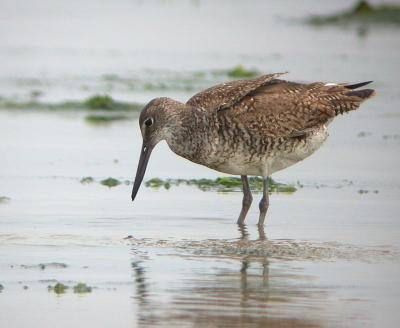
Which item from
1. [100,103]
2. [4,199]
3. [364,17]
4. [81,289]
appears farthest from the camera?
[364,17]

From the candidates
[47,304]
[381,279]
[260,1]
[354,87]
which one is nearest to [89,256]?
[47,304]

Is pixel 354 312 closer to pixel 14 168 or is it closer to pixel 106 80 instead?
pixel 14 168

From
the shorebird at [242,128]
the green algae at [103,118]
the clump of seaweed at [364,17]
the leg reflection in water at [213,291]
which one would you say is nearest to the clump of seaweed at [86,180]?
the shorebird at [242,128]

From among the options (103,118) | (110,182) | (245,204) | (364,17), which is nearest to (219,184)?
(110,182)

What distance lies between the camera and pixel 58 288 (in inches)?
344

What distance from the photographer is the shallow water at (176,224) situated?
844 cm

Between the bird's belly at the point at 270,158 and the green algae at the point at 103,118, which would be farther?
the green algae at the point at 103,118

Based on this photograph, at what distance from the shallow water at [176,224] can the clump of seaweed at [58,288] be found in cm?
6

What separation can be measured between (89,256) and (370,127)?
7770mm

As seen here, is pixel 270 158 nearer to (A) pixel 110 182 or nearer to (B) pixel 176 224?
(B) pixel 176 224

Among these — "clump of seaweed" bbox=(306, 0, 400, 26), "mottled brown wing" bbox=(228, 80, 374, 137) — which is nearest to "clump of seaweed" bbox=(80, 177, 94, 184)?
"mottled brown wing" bbox=(228, 80, 374, 137)

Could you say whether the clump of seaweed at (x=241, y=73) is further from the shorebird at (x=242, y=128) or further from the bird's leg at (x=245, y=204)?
the bird's leg at (x=245, y=204)

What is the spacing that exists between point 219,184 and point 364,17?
733 inches

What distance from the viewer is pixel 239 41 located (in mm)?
27688
